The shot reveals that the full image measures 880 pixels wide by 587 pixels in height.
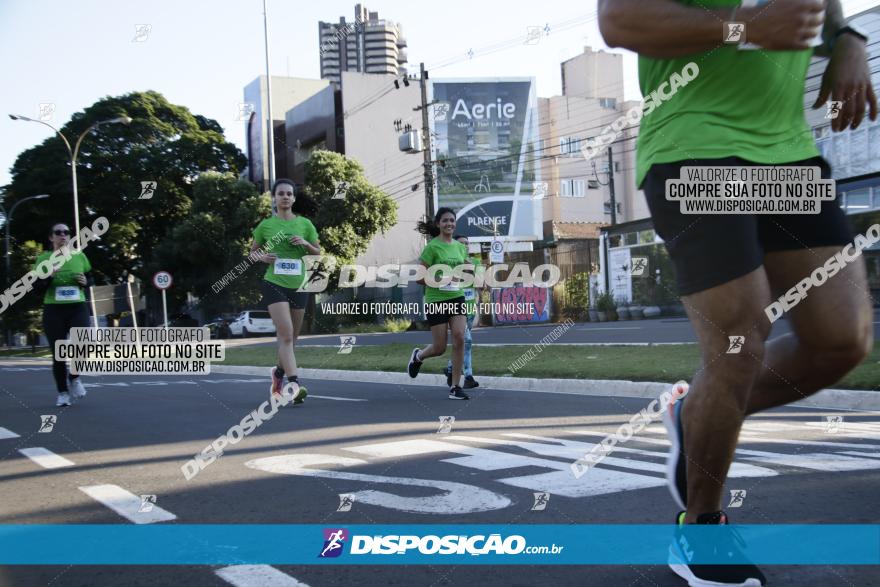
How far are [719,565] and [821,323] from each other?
71 cm

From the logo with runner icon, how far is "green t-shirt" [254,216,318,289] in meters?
5.04

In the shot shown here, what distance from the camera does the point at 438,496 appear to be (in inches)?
136

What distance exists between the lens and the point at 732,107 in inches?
86.0

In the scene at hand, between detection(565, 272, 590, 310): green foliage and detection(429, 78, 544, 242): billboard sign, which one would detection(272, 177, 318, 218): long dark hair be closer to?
detection(565, 272, 590, 310): green foliage

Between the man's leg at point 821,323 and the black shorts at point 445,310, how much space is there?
5743 mm

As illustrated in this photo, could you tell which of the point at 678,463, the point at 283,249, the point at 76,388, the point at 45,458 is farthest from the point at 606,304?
the point at 678,463

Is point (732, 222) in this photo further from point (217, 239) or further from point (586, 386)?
point (217, 239)

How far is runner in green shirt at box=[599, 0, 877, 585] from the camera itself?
2.04 metres

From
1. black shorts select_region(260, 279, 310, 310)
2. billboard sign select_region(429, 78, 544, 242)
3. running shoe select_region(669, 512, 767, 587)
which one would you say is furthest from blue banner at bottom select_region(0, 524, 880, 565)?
billboard sign select_region(429, 78, 544, 242)

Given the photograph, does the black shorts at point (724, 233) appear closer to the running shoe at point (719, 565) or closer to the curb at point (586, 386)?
the running shoe at point (719, 565)

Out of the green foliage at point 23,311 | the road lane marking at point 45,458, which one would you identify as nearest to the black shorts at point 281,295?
the road lane marking at point 45,458

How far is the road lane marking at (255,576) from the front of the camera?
2.39 m

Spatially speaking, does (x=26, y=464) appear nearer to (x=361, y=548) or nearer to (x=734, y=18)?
(x=361, y=548)

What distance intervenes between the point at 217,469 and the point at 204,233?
3656 cm
